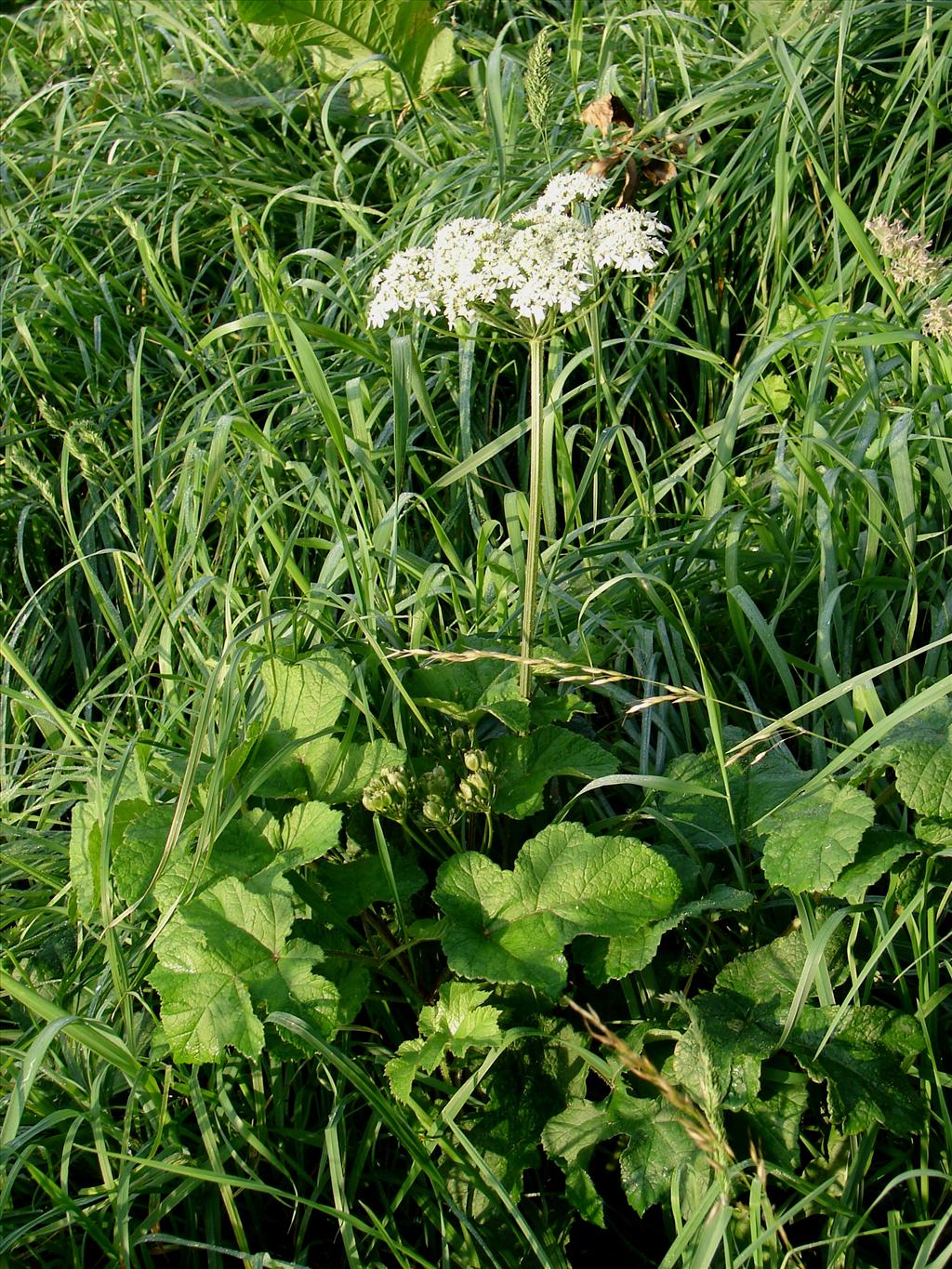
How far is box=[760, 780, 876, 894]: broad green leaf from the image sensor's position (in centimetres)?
147

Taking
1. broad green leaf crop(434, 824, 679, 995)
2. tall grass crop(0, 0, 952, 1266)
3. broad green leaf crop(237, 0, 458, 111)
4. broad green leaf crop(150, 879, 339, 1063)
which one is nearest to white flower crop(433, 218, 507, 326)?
tall grass crop(0, 0, 952, 1266)

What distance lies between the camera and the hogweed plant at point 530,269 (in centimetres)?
150

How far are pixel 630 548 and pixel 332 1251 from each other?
4.06 ft

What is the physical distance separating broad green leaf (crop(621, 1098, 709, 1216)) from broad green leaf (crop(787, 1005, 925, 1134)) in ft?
0.58

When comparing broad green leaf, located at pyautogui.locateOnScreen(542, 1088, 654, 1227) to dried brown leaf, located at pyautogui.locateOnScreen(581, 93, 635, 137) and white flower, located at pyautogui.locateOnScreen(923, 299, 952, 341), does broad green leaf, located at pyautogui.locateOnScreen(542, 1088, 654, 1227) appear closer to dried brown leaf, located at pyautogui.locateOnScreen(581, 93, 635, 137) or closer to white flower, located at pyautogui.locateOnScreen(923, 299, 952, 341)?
white flower, located at pyautogui.locateOnScreen(923, 299, 952, 341)

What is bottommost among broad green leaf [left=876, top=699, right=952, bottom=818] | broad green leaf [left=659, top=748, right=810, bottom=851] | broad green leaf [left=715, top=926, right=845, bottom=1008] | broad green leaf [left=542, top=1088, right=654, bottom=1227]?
broad green leaf [left=542, top=1088, right=654, bottom=1227]

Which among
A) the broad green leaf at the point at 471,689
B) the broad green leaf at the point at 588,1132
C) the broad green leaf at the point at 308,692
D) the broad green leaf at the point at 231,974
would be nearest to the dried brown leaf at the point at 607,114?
the broad green leaf at the point at 471,689

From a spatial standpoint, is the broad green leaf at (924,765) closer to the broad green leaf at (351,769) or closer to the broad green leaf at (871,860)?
the broad green leaf at (871,860)

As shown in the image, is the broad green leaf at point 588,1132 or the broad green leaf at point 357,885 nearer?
the broad green leaf at point 588,1132

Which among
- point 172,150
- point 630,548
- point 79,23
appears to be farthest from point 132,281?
point 630,548

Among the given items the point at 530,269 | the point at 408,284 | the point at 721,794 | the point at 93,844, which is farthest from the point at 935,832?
the point at 93,844

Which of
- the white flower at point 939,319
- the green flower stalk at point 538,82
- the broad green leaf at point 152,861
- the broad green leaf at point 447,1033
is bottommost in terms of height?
the broad green leaf at point 447,1033

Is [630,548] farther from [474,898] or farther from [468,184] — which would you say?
[468,184]

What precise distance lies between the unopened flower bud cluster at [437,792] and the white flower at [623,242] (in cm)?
68
